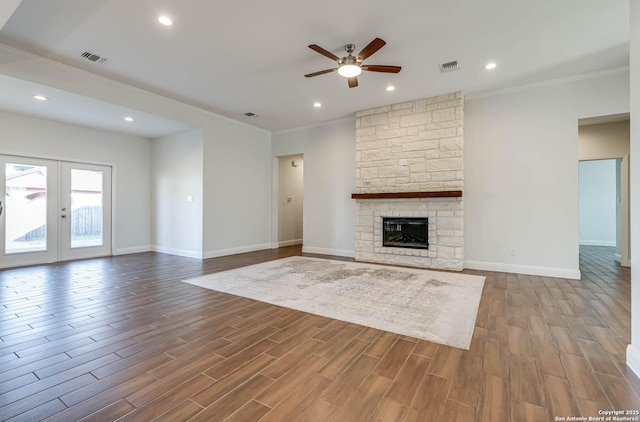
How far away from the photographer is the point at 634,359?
6.04 ft

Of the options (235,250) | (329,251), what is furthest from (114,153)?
(329,251)

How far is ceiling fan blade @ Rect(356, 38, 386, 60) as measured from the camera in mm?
3082

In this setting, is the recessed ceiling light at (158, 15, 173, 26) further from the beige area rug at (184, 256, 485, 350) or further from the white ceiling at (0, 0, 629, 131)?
the beige area rug at (184, 256, 485, 350)

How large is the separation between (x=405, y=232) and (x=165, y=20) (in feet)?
15.9

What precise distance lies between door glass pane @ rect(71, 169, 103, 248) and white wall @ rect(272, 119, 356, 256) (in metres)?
4.50

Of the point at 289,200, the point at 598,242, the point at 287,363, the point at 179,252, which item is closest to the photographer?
the point at 287,363

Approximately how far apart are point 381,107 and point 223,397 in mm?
5435

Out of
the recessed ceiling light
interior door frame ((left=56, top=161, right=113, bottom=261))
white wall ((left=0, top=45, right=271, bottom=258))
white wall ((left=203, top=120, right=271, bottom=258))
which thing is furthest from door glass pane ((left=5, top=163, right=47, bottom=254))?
the recessed ceiling light

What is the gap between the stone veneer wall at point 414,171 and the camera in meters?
5.00

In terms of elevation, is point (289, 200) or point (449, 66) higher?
point (449, 66)

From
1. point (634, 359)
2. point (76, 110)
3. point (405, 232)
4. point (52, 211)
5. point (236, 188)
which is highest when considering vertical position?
point (76, 110)

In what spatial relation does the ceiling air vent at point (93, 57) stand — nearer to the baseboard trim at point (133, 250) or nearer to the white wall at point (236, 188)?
the white wall at point (236, 188)

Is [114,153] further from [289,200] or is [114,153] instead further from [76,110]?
[289,200]

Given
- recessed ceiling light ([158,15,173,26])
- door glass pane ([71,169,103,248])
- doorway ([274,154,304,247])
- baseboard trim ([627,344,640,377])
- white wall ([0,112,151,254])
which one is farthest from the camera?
doorway ([274,154,304,247])
